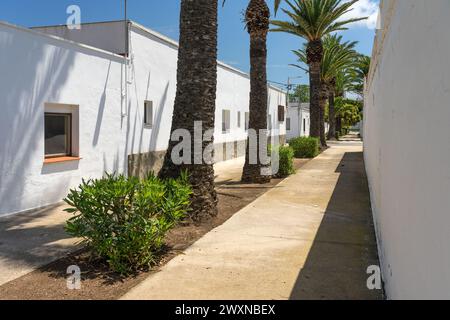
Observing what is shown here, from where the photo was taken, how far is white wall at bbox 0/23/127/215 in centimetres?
807

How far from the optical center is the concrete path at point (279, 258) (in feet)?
14.2

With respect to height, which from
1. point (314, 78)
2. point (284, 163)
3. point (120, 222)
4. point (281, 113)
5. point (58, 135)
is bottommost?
point (120, 222)

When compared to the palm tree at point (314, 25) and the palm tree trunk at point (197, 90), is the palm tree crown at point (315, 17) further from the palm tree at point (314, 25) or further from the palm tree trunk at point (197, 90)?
the palm tree trunk at point (197, 90)

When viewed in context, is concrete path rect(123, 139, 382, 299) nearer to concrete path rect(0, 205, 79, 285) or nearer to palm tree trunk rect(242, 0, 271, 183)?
concrete path rect(0, 205, 79, 285)

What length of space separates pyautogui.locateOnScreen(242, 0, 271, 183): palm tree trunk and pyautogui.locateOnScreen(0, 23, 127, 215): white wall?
4.10 m

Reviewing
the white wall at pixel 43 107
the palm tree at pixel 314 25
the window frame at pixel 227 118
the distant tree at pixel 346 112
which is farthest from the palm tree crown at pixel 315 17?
the distant tree at pixel 346 112

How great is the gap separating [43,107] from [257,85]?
252 inches

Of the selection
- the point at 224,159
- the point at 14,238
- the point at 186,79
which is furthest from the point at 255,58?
the point at 14,238

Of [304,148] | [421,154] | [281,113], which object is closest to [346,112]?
[281,113]

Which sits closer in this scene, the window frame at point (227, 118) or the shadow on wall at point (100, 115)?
the shadow on wall at point (100, 115)

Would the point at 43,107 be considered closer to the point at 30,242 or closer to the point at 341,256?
the point at 30,242

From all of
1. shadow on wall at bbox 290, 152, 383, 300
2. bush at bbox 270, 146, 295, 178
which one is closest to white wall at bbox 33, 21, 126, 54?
bush at bbox 270, 146, 295, 178

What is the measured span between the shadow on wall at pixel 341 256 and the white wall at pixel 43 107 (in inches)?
229

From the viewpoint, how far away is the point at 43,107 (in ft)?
29.2
